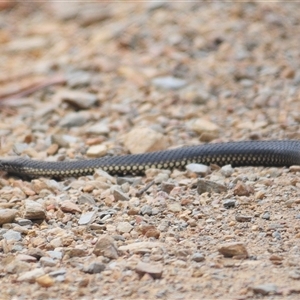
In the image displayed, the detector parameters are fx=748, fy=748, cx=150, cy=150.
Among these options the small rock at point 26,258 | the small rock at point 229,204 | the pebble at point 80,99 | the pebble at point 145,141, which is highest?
the pebble at point 80,99

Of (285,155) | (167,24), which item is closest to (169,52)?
(167,24)

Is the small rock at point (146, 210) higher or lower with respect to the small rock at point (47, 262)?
lower

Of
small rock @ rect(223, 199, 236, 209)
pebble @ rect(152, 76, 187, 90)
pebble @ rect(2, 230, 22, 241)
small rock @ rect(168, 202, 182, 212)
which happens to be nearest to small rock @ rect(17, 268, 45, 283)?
pebble @ rect(2, 230, 22, 241)

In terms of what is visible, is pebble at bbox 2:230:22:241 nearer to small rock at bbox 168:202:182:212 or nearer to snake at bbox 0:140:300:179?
small rock at bbox 168:202:182:212

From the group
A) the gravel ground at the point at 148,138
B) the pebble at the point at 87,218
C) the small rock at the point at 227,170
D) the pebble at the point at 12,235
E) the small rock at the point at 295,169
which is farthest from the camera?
the small rock at the point at 227,170

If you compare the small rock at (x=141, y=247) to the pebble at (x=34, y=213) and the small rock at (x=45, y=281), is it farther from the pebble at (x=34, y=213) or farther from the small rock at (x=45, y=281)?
the pebble at (x=34, y=213)

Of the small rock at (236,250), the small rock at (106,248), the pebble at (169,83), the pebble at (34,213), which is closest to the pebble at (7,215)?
the pebble at (34,213)
